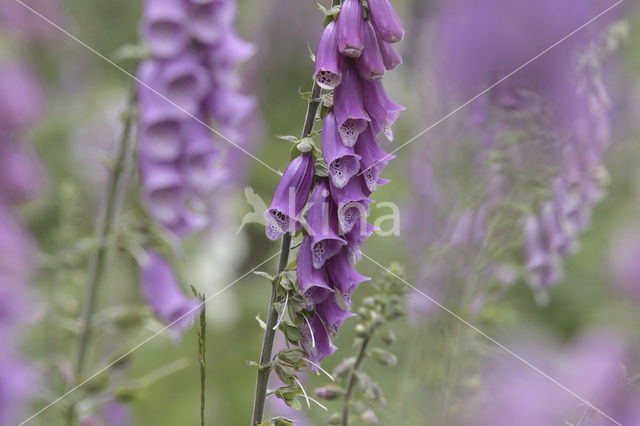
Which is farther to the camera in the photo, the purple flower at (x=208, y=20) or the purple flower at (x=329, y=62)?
the purple flower at (x=208, y=20)

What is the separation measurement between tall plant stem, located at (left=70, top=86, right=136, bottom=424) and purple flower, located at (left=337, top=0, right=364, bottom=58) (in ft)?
1.40

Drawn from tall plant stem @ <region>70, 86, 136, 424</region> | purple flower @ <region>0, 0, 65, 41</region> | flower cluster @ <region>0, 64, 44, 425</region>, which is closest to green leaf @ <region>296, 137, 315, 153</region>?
flower cluster @ <region>0, 64, 44, 425</region>

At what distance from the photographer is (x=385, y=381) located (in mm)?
872

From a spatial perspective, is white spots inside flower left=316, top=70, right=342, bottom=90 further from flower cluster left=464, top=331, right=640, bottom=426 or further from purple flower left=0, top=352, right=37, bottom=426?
purple flower left=0, top=352, right=37, bottom=426

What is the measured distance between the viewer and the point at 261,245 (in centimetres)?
167

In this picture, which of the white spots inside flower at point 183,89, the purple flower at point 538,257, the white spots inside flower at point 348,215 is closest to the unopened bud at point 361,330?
the white spots inside flower at point 348,215

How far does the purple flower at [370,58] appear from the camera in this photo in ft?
1.44

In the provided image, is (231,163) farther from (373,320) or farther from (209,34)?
(373,320)

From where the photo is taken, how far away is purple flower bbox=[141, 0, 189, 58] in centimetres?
89

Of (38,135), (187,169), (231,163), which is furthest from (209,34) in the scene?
(38,135)

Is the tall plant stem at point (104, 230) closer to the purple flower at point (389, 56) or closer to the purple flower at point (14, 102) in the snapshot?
the purple flower at point (14, 102)

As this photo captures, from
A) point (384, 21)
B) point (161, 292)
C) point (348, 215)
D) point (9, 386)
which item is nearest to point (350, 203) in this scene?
point (348, 215)

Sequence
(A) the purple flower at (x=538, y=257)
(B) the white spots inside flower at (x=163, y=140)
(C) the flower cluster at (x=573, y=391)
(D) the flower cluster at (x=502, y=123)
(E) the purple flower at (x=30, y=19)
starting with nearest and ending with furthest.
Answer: (C) the flower cluster at (x=573, y=391)
(D) the flower cluster at (x=502, y=123)
(A) the purple flower at (x=538, y=257)
(B) the white spots inside flower at (x=163, y=140)
(E) the purple flower at (x=30, y=19)

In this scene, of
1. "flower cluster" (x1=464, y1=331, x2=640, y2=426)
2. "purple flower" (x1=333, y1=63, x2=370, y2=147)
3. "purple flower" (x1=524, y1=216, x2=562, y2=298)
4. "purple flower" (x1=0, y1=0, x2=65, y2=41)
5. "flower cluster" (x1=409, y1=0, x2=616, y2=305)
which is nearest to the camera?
"flower cluster" (x1=464, y1=331, x2=640, y2=426)
